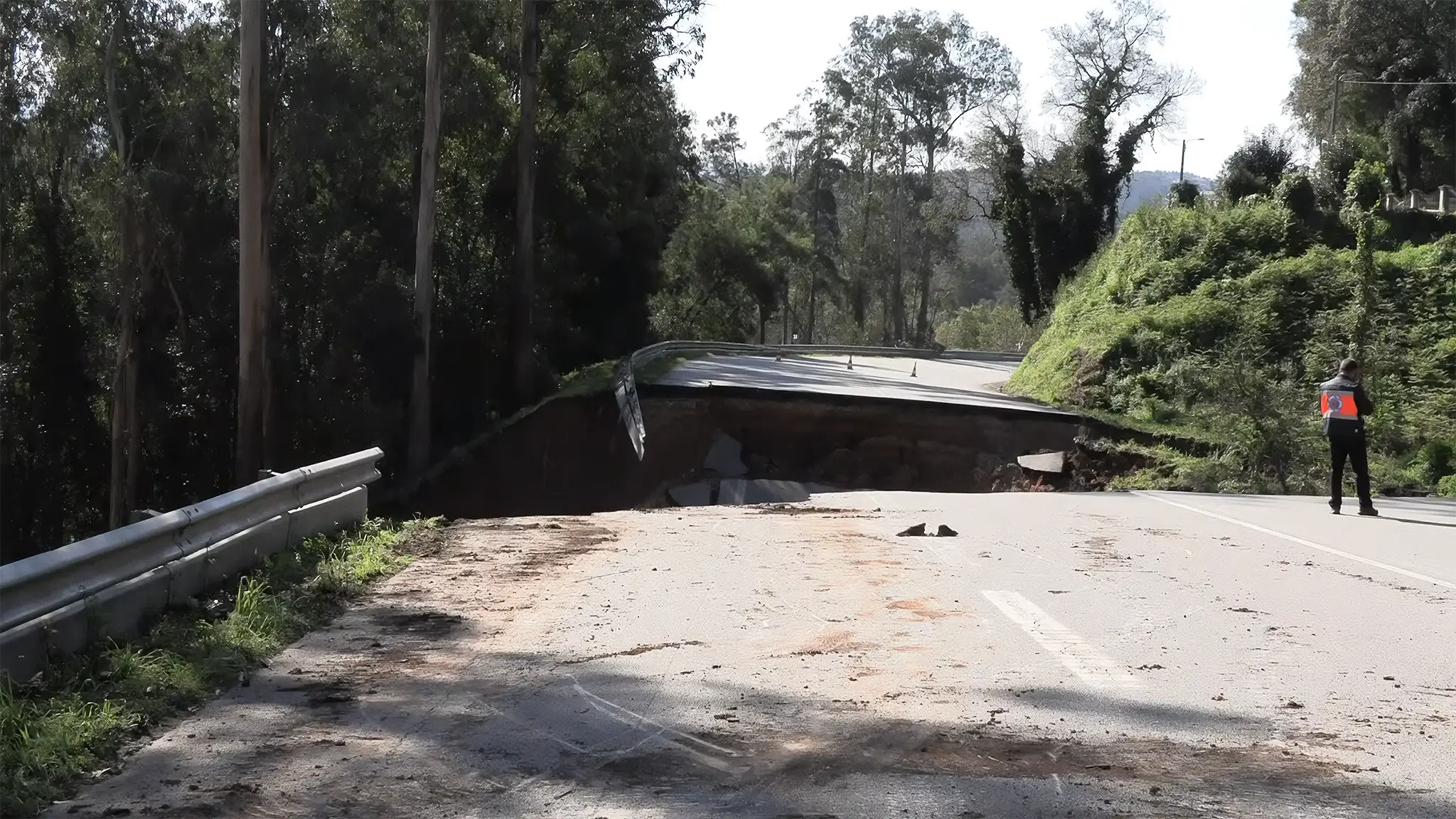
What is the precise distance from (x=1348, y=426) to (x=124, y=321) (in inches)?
1253

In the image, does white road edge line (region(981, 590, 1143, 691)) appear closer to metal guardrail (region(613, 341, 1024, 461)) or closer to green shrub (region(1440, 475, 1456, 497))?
green shrub (region(1440, 475, 1456, 497))

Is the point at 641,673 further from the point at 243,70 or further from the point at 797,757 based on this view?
the point at 243,70

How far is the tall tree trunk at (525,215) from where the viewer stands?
39.1 m

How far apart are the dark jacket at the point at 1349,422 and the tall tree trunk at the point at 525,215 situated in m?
25.9

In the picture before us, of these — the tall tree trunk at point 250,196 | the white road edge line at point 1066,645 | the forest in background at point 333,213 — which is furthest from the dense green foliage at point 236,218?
the white road edge line at point 1066,645

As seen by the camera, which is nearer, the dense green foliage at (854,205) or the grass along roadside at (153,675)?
the grass along roadside at (153,675)

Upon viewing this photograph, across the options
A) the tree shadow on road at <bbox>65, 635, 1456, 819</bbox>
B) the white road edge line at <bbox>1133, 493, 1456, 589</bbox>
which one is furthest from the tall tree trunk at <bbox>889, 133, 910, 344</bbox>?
the tree shadow on road at <bbox>65, 635, 1456, 819</bbox>

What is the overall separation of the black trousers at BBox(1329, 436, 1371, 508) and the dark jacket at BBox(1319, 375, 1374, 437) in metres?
0.05

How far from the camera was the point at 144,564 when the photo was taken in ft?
25.5

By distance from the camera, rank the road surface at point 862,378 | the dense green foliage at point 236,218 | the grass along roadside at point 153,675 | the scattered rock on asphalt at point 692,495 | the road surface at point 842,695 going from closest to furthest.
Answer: the road surface at point 842,695
the grass along roadside at point 153,675
the scattered rock on asphalt at point 692,495
the road surface at point 862,378
the dense green foliage at point 236,218

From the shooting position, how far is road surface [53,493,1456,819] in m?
5.23

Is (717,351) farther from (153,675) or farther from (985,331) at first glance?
(153,675)

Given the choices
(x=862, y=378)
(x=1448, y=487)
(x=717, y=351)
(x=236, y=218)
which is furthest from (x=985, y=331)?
(x=1448, y=487)

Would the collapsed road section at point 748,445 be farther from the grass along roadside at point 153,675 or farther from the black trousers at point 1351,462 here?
the grass along roadside at point 153,675
